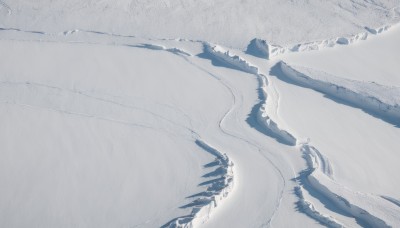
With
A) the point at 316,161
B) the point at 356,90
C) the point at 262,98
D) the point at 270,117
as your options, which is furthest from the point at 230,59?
the point at 316,161

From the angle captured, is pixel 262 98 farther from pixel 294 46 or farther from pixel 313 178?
pixel 313 178

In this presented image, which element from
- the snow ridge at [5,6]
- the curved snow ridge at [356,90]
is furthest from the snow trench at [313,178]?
the snow ridge at [5,6]

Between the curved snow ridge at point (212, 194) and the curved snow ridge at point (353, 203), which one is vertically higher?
the curved snow ridge at point (212, 194)

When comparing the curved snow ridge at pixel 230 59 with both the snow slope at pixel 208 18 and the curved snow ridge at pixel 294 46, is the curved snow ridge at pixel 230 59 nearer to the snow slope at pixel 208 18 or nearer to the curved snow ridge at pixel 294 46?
the snow slope at pixel 208 18

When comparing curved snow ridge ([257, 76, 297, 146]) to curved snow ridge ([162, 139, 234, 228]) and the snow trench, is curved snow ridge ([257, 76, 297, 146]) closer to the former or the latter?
the snow trench

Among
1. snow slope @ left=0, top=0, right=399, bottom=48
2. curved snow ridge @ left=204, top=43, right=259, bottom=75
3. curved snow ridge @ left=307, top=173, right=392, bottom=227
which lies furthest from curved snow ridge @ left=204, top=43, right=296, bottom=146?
curved snow ridge @ left=307, top=173, right=392, bottom=227

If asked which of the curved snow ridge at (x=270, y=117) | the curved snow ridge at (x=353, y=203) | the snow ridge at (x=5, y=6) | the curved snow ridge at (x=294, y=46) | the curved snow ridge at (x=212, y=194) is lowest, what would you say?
the curved snow ridge at (x=353, y=203)
